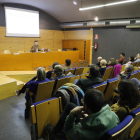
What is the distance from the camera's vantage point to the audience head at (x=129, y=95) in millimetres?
1580

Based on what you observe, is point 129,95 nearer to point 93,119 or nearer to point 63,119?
point 93,119

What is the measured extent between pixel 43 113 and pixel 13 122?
127cm

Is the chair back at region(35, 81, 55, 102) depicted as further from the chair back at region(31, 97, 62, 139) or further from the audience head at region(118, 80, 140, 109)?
the audience head at region(118, 80, 140, 109)

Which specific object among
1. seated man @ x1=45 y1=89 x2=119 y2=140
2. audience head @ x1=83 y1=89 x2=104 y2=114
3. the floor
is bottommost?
the floor

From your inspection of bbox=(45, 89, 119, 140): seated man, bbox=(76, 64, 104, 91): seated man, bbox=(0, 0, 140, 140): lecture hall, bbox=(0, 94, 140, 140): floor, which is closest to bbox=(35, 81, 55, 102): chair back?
bbox=(0, 0, 140, 140): lecture hall

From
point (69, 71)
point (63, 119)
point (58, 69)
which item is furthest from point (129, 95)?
point (69, 71)

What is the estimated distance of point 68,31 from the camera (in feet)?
35.8

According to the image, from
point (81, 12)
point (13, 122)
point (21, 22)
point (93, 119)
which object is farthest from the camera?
point (21, 22)

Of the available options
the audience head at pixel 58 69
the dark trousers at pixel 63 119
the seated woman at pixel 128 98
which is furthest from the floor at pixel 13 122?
the audience head at pixel 58 69

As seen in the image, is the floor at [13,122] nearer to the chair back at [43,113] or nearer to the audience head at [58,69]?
the chair back at [43,113]

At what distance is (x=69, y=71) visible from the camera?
4.16 metres

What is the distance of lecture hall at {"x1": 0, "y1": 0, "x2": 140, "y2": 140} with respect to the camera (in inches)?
52.8

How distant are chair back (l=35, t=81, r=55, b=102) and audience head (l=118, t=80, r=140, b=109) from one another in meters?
1.51

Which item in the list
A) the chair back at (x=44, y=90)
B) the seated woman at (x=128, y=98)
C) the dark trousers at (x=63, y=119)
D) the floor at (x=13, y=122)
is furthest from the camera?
the chair back at (x=44, y=90)
